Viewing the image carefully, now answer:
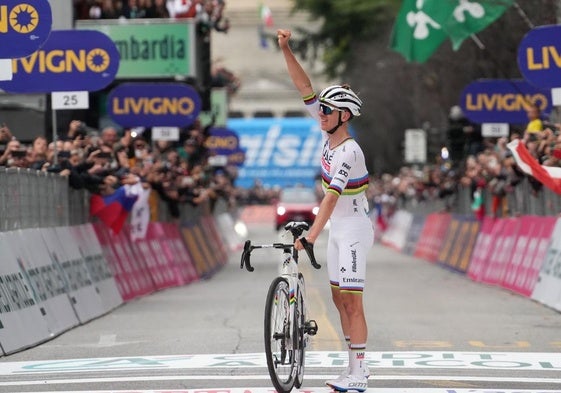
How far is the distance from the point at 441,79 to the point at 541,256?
22464mm

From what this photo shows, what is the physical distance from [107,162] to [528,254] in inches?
244

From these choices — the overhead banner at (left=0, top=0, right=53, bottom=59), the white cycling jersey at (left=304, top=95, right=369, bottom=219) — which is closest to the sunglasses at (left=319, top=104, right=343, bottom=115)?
the white cycling jersey at (left=304, top=95, right=369, bottom=219)

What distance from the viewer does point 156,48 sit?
109 ft

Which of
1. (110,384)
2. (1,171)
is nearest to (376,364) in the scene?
(110,384)

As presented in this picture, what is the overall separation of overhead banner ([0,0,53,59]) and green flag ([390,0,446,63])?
12752 millimetres

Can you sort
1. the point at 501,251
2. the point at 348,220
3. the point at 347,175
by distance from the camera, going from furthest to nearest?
the point at 501,251, the point at 348,220, the point at 347,175

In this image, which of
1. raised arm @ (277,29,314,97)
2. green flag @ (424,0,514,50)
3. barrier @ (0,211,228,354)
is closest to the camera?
raised arm @ (277,29,314,97)

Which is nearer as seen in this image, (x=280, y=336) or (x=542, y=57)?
(x=280, y=336)

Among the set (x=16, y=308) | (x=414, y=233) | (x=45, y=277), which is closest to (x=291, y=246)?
→ (x=16, y=308)

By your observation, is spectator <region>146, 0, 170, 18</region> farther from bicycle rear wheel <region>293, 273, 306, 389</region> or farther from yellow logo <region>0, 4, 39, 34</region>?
bicycle rear wheel <region>293, 273, 306, 389</region>

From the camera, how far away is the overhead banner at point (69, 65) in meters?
21.5

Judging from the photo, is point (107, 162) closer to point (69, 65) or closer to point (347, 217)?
point (69, 65)

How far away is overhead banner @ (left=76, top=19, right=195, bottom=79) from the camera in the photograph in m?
33.2

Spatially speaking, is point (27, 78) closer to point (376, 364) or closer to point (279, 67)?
point (376, 364)
